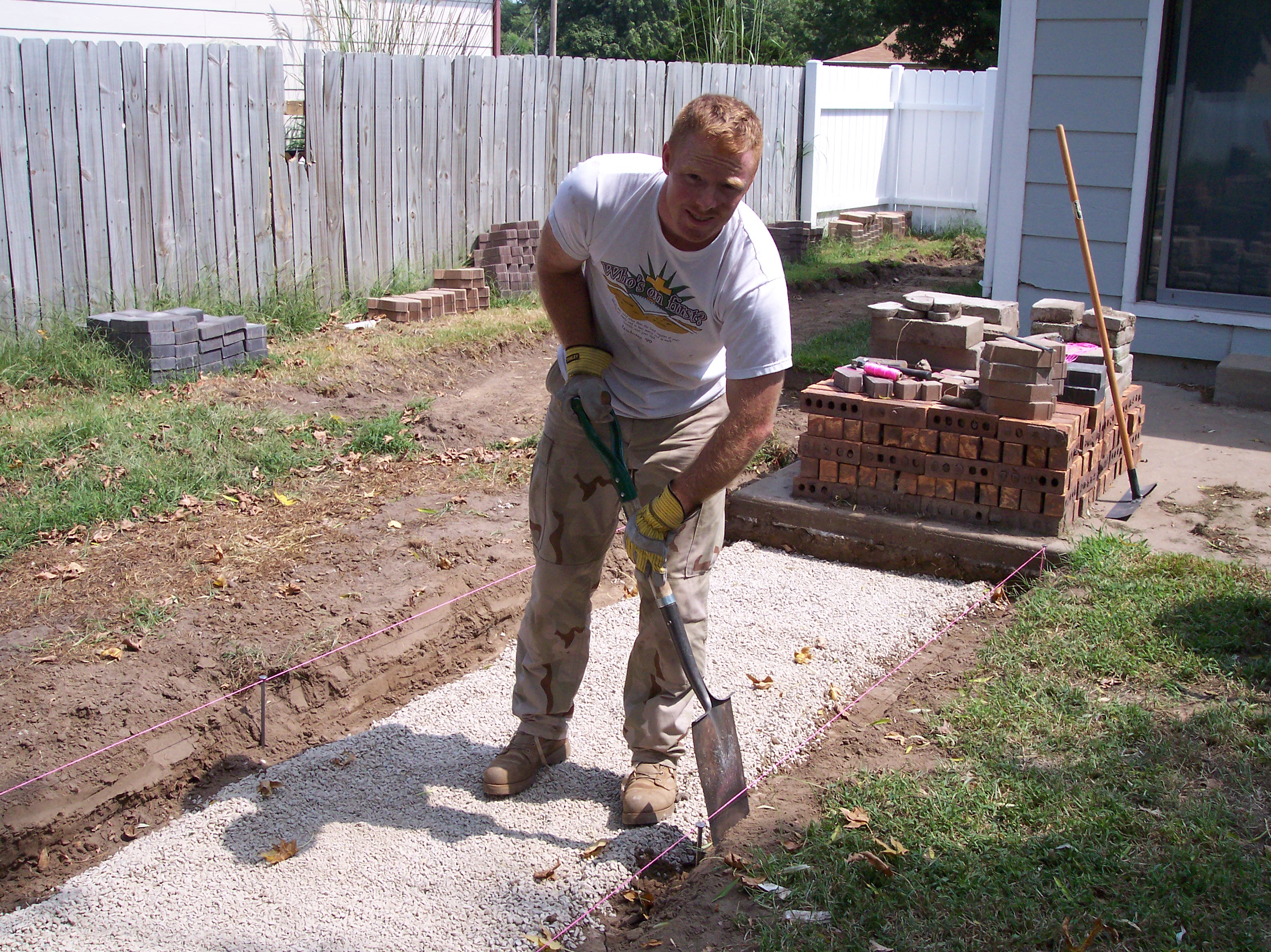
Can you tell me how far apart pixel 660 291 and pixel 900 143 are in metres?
14.3

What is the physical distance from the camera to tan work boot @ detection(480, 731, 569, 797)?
364 centimetres

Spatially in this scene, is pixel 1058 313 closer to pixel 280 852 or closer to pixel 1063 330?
pixel 1063 330

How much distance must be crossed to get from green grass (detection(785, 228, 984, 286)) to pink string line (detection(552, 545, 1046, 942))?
23.1 feet

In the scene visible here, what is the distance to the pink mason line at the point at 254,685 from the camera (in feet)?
12.0

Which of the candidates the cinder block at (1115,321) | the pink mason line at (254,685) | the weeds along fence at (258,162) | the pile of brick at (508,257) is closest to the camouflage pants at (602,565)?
the pink mason line at (254,685)

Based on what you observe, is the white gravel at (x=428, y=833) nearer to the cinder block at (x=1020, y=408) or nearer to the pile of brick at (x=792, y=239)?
the cinder block at (x=1020, y=408)

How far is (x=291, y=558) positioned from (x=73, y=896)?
1929 mm

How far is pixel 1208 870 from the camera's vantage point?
300 cm

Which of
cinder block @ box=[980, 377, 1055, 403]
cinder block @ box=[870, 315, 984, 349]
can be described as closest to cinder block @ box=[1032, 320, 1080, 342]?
cinder block @ box=[870, 315, 984, 349]

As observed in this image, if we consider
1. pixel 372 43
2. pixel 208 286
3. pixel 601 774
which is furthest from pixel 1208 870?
pixel 372 43

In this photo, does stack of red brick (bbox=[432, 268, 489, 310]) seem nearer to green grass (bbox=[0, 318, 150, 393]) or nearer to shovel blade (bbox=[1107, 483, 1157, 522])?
green grass (bbox=[0, 318, 150, 393])

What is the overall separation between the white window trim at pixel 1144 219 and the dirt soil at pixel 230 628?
4.35 metres

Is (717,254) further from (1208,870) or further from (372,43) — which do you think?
(372,43)

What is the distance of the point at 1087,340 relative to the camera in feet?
20.2
